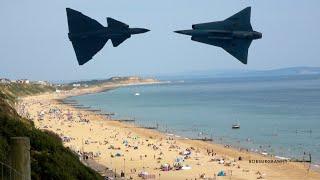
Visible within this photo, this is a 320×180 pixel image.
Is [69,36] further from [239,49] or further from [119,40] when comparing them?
[239,49]

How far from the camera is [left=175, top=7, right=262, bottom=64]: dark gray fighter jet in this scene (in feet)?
33.0

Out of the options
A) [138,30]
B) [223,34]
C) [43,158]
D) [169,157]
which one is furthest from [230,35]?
[169,157]

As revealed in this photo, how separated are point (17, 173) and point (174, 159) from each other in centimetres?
5682

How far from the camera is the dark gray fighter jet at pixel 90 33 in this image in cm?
983

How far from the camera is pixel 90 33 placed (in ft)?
32.9

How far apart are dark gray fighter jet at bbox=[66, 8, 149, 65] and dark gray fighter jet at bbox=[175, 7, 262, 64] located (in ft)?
3.51

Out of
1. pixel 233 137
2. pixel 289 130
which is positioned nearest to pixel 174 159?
pixel 233 137

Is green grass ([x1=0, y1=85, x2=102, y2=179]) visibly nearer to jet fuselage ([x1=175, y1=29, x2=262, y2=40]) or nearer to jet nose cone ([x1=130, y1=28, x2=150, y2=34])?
jet nose cone ([x1=130, y1=28, x2=150, y2=34])

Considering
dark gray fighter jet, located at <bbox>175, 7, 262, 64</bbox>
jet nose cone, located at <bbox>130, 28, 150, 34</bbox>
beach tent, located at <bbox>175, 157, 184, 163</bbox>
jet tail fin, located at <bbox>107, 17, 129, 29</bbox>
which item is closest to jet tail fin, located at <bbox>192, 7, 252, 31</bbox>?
dark gray fighter jet, located at <bbox>175, 7, 262, 64</bbox>

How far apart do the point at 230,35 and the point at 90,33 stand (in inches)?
99.1

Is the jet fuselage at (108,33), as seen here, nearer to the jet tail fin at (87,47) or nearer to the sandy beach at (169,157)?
the jet tail fin at (87,47)

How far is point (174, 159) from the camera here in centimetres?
6338

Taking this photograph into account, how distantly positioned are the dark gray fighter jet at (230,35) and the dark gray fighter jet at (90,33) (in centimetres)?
107

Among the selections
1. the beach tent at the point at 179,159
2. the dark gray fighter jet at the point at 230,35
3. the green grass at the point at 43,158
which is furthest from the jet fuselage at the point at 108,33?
the beach tent at the point at 179,159
